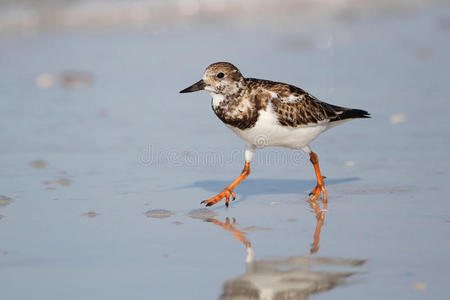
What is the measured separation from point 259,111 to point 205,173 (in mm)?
1229

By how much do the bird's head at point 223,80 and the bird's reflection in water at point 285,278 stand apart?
1.63 metres

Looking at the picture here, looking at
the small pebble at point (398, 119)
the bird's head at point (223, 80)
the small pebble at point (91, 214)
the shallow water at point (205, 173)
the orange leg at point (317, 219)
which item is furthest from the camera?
the small pebble at point (398, 119)

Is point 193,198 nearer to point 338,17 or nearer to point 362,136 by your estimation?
point 362,136

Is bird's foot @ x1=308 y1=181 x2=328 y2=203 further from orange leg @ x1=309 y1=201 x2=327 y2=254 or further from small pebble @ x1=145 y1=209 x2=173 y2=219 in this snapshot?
small pebble @ x1=145 y1=209 x2=173 y2=219

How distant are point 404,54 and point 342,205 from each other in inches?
220

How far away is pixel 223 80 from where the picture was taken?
5.92 meters

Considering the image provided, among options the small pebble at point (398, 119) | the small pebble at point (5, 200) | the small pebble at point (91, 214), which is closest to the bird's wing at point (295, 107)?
the small pebble at point (91, 214)

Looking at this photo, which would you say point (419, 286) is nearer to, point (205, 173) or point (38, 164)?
point (205, 173)

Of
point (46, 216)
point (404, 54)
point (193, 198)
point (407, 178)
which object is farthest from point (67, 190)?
point (404, 54)

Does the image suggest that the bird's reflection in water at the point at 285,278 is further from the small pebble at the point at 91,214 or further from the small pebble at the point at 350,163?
the small pebble at the point at 350,163

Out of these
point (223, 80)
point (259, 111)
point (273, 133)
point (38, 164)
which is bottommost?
point (38, 164)

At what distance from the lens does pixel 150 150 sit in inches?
288

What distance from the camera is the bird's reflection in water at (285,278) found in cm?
404

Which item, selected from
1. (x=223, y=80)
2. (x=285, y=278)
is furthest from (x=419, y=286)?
(x=223, y=80)
